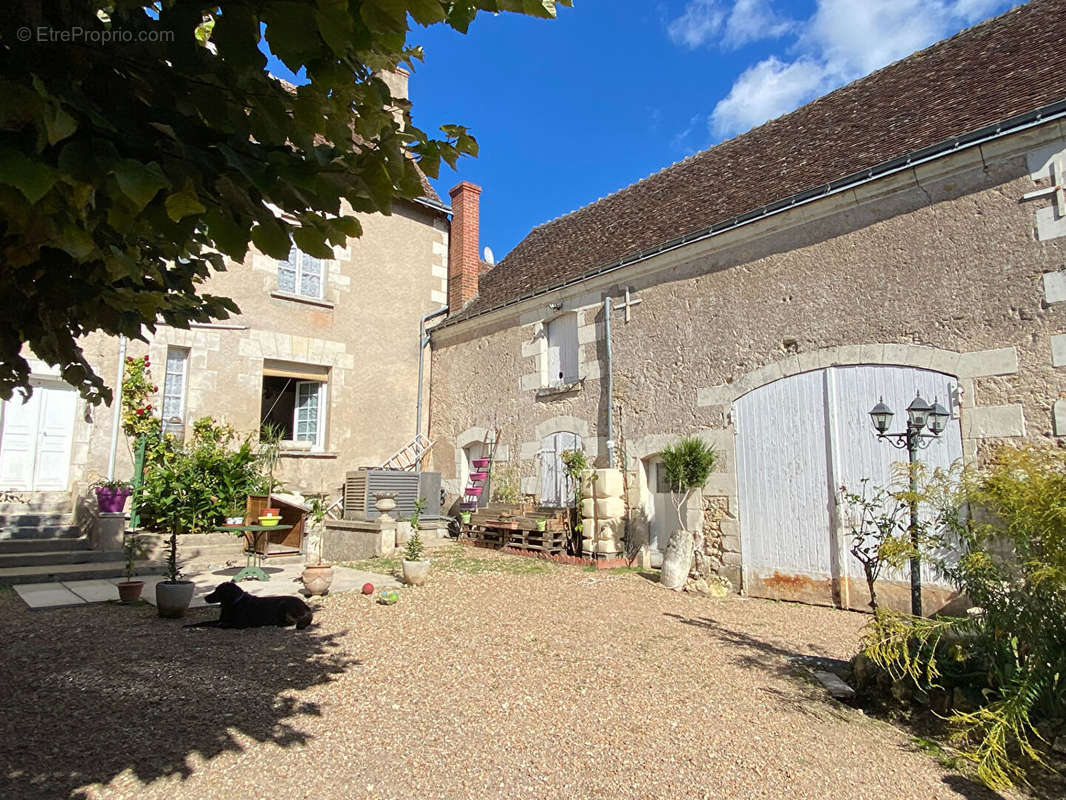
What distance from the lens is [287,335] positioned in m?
10.4

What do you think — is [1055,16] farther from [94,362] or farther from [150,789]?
[94,362]

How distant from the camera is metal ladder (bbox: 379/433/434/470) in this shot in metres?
11.5

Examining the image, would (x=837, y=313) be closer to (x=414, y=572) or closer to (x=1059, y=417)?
(x=1059, y=417)

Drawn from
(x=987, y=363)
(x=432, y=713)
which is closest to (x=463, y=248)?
(x=987, y=363)

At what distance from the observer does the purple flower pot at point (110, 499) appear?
7.82m

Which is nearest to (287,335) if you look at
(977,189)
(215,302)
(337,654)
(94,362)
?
(94,362)

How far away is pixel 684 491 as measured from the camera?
7.84m

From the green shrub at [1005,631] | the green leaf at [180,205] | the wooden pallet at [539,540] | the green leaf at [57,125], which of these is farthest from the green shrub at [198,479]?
the green leaf at [57,125]

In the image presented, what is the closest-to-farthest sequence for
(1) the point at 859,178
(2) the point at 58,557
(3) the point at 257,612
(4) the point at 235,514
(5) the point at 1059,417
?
(3) the point at 257,612, (5) the point at 1059,417, (1) the point at 859,178, (2) the point at 58,557, (4) the point at 235,514

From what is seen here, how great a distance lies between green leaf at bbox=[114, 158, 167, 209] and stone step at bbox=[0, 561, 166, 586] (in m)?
7.08

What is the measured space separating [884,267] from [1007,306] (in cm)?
112

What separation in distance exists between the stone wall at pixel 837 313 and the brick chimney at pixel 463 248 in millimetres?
2043

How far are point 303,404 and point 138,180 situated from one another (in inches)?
395

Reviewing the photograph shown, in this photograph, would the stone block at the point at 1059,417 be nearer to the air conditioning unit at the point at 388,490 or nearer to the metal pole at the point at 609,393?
the metal pole at the point at 609,393
